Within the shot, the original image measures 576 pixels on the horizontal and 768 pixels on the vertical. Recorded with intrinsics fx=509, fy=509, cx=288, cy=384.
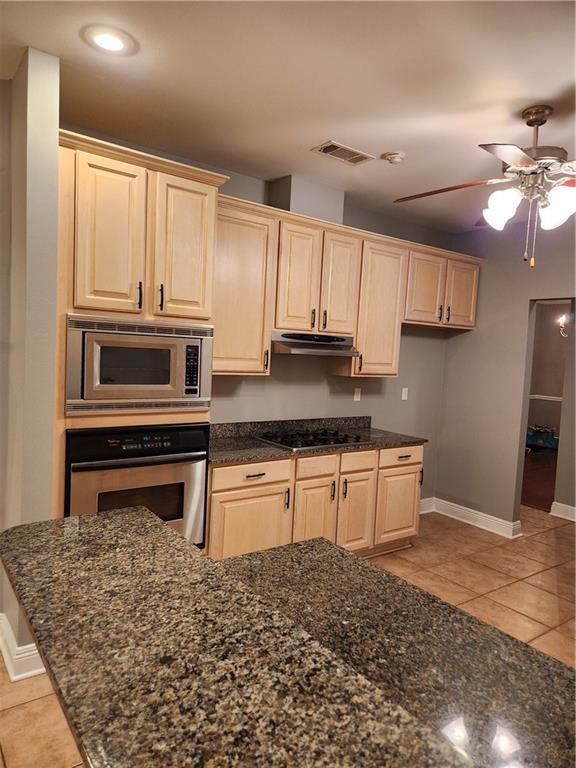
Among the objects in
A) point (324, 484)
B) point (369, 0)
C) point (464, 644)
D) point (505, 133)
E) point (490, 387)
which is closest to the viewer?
point (464, 644)

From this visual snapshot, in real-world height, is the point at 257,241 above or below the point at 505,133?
below

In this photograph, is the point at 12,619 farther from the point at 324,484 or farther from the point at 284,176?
the point at 284,176

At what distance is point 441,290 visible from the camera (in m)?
4.31

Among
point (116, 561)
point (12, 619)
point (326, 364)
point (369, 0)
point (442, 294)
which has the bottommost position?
point (12, 619)

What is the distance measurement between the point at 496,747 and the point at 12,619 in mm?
2328

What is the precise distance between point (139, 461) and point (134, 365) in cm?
48

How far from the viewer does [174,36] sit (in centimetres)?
191

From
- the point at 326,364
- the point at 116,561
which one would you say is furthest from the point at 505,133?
the point at 116,561

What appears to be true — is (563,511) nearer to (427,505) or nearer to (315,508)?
(427,505)

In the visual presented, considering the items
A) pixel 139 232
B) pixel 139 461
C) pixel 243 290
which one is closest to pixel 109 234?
pixel 139 232

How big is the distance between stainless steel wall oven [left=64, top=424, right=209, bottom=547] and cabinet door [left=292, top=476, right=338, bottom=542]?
2.30 feet

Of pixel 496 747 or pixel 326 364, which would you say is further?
pixel 326 364

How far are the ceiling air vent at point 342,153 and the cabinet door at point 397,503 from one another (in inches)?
83.4

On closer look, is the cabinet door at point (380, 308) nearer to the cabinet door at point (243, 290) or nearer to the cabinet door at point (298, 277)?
the cabinet door at point (298, 277)
